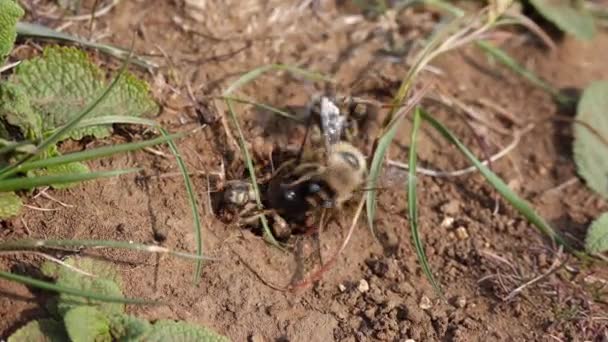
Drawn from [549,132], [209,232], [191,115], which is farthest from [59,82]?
[549,132]

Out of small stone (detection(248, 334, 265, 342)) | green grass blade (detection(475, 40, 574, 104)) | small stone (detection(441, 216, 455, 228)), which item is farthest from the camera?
green grass blade (detection(475, 40, 574, 104))

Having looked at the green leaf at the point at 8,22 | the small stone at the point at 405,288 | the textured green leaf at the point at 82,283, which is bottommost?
the small stone at the point at 405,288

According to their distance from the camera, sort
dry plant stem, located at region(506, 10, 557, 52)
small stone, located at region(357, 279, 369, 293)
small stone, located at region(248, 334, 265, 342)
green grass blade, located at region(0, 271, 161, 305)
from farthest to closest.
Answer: dry plant stem, located at region(506, 10, 557, 52) → small stone, located at region(357, 279, 369, 293) → small stone, located at region(248, 334, 265, 342) → green grass blade, located at region(0, 271, 161, 305)

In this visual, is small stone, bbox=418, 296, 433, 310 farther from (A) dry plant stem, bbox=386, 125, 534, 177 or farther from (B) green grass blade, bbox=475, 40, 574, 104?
(B) green grass blade, bbox=475, 40, 574, 104

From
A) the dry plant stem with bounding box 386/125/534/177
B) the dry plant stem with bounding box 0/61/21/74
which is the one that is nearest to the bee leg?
the dry plant stem with bounding box 386/125/534/177

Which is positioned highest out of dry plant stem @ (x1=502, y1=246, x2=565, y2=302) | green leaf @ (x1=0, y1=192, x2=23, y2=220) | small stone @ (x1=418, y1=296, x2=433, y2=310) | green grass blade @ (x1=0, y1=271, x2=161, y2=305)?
green leaf @ (x1=0, y1=192, x2=23, y2=220)

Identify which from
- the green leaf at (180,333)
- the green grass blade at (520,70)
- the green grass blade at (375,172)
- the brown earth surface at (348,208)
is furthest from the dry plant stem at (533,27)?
the green leaf at (180,333)

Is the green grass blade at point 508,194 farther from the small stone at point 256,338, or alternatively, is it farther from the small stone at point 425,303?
the small stone at point 256,338
